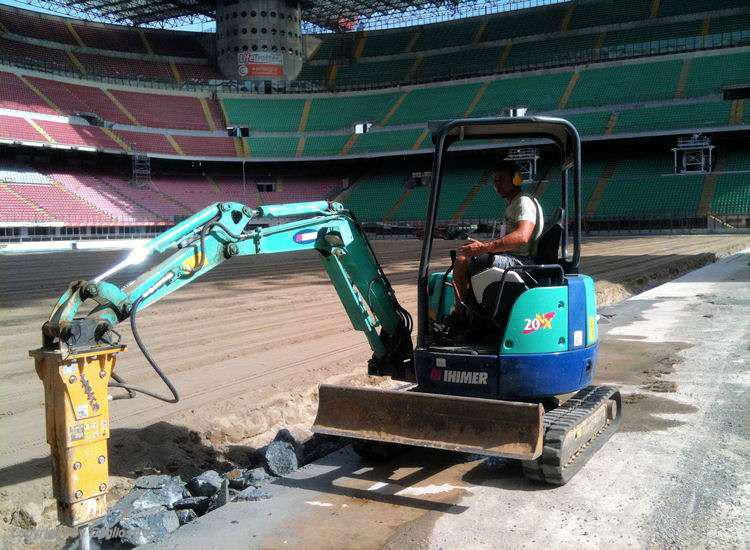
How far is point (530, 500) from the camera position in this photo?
430cm

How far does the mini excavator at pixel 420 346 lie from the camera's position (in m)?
3.32

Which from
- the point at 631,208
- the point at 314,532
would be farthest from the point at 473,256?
the point at 631,208

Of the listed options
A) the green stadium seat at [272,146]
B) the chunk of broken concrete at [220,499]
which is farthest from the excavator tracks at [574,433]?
the green stadium seat at [272,146]

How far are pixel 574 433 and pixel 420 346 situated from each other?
121cm

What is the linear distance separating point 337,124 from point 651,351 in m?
44.4

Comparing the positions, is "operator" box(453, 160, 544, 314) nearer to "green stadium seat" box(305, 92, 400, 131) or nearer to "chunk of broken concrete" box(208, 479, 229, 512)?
"chunk of broken concrete" box(208, 479, 229, 512)

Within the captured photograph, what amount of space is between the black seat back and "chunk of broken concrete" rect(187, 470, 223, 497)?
9.28 feet

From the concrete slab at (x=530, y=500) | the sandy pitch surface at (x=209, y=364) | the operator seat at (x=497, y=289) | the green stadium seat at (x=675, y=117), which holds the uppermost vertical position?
the green stadium seat at (x=675, y=117)

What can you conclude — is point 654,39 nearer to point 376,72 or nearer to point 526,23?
point 526,23

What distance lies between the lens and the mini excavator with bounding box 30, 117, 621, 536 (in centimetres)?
332

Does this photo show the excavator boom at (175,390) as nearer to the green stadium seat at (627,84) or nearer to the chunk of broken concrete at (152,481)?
the chunk of broken concrete at (152,481)

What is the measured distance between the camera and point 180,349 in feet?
30.3

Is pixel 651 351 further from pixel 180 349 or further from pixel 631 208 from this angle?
pixel 631 208

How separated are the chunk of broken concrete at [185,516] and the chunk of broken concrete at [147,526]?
8 centimetres
